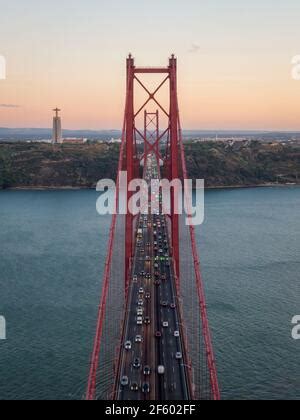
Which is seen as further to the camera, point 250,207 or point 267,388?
point 250,207

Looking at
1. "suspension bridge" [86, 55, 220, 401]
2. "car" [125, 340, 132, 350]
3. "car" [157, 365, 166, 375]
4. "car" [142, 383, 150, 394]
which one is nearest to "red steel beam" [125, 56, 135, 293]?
"suspension bridge" [86, 55, 220, 401]

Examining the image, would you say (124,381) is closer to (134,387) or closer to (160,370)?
(134,387)

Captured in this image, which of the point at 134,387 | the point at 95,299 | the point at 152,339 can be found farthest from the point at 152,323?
the point at 95,299

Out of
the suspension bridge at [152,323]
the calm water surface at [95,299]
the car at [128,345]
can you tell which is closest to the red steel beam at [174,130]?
the suspension bridge at [152,323]

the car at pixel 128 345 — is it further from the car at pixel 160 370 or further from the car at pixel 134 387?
the car at pixel 134 387

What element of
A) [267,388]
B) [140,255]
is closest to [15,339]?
[140,255]

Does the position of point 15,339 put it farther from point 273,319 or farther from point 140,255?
point 273,319
